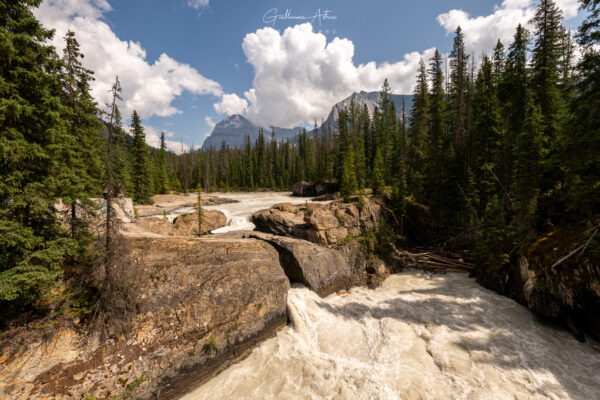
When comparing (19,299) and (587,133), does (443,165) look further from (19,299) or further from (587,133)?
(19,299)

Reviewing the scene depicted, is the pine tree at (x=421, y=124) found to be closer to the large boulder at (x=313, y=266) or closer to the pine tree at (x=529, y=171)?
the pine tree at (x=529, y=171)

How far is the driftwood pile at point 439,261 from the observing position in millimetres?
15789

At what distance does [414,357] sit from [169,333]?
9113mm

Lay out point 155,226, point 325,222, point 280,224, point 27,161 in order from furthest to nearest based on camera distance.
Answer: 1. point 280,224
2. point 155,226
3. point 325,222
4. point 27,161

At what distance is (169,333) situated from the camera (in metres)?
7.43

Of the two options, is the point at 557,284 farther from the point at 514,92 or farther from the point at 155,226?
the point at 155,226

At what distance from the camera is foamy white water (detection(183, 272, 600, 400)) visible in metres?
6.89

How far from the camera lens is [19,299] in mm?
6629

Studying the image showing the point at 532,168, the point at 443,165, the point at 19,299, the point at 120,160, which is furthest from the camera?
the point at 443,165

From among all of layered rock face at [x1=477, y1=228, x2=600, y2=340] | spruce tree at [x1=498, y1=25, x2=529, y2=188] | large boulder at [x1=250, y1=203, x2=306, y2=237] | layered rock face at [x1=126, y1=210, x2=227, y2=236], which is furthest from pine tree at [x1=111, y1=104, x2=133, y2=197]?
spruce tree at [x1=498, y1=25, x2=529, y2=188]

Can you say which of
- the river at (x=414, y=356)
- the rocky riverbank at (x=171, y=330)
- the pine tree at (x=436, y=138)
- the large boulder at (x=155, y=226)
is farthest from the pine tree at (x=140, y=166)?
the pine tree at (x=436, y=138)

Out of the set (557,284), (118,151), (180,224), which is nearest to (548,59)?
(557,284)

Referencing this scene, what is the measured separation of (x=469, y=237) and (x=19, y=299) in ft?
82.8

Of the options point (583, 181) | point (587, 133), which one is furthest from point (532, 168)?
point (587, 133)
